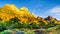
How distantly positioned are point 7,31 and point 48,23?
1504 millimetres

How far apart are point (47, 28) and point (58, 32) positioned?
437mm

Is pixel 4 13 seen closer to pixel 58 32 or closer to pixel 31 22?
pixel 31 22

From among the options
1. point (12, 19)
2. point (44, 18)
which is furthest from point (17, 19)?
point (44, 18)

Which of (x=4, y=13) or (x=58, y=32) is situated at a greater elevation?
(x=4, y=13)

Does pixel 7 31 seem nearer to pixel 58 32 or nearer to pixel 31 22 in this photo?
pixel 31 22

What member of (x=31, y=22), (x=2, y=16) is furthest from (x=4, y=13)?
(x=31, y=22)

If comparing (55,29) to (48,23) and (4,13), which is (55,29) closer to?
(48,23)

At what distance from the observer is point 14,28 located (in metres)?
13.0

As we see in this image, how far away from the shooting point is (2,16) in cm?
1298

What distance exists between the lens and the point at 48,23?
1302cm

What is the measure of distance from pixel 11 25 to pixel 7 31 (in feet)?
0.85

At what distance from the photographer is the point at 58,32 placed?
13086mm

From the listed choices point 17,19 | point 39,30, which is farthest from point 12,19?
point 39,30

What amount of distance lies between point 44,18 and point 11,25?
122cm
